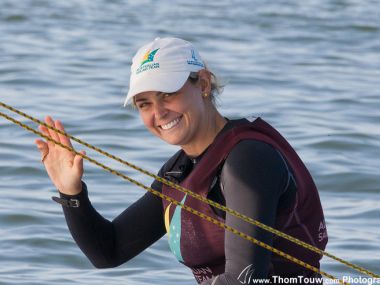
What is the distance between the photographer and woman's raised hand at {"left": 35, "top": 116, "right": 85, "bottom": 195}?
380 centimetres

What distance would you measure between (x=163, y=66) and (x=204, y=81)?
0.56 feet

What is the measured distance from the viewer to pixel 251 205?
11.5 feet

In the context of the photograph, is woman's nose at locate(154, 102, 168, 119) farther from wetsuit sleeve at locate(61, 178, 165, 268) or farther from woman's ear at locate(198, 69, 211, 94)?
wetsuit sleeve at locate(61, 178, 165, 268)

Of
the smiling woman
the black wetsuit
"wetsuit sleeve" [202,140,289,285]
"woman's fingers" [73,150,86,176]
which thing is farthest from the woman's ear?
"woman's fingers" [73,150,86,176]

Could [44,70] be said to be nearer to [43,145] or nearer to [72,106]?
[72,106]

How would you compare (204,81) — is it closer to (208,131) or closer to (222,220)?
(208,131)

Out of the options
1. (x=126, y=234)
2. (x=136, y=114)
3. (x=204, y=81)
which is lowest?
(x=136, y=114)

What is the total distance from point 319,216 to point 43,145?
92cm

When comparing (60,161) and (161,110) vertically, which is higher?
(161,110)

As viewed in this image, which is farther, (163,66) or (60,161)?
(60,161)

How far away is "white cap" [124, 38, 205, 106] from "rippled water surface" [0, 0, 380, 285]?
1670 mm

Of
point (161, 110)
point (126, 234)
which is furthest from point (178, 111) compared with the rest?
point (126, 234)

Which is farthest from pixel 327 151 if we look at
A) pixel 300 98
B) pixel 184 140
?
pixel 184 140

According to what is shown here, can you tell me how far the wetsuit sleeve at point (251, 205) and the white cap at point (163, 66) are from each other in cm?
34
